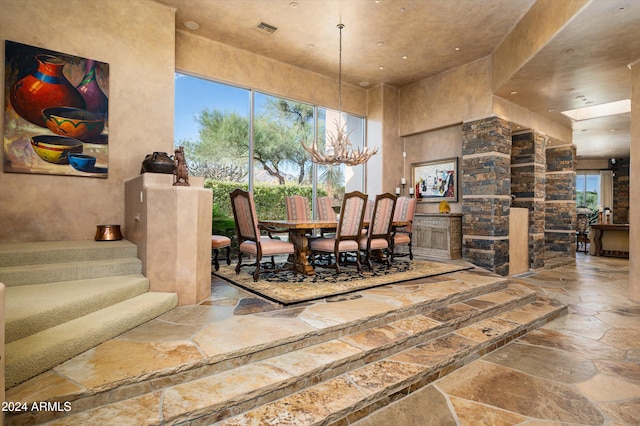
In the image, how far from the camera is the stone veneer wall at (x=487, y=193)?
579 centimetres

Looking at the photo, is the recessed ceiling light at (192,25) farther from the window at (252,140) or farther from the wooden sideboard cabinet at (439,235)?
the wooden sideboard cabinet at (439,235)

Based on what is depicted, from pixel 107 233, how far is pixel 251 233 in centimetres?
167

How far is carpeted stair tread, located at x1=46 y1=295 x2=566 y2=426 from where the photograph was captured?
5.90ft

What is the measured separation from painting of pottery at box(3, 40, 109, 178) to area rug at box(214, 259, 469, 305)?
2.20 meters

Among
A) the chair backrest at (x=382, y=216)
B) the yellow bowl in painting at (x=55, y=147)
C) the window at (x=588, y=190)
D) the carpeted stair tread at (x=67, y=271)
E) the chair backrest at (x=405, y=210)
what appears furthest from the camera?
the window at (x=588, y=190)

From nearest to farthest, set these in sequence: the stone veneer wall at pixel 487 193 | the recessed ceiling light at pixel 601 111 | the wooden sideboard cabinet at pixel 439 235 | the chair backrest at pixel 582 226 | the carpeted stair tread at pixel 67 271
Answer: the carpeted stair tread at pixel 67 271 < the stone veneer wall at pixel 487 193 < the wooden sideboard cabinet at pixel 439 235 < the recessed ceiling light at pixel 601 111 < the chair backrest at pixel 582 226

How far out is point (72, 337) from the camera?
2.06 meters

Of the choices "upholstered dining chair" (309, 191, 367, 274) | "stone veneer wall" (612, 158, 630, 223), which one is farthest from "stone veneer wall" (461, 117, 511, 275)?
"stone veneer wall" (612, 158, 630, 223)

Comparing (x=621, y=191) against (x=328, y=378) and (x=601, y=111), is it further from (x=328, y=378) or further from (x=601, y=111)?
(x=328, y=378)

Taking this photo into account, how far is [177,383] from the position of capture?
6.47 feet

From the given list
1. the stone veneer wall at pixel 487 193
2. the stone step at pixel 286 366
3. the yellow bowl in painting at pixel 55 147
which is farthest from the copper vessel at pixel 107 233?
the stone veneer wall at pixel 487 193

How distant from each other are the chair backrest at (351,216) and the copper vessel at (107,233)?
2662mm

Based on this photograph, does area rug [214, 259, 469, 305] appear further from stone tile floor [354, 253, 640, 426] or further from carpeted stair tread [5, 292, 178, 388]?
stone tile floor [354, 253, 640, 426]

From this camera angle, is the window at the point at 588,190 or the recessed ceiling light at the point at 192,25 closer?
the recessed ceiling light at the point at 192,25
